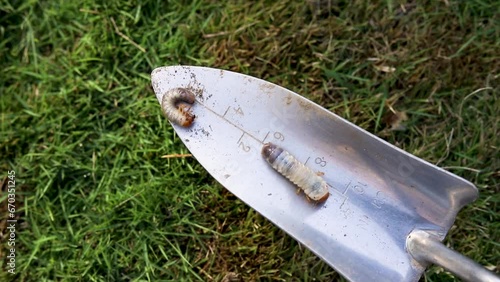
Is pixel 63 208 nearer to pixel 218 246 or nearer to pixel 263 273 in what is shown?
pixel 218 246

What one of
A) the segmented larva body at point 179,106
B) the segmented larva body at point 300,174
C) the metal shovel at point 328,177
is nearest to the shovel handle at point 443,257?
the metal shovel at point 328,177

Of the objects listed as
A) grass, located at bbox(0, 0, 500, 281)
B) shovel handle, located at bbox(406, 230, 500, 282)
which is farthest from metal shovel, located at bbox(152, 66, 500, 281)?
grass, located at bbox(0, 0, 500, 281)

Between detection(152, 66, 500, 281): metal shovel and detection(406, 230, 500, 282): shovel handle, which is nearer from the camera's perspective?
detection(406, 230, 500, 282): shovel handle

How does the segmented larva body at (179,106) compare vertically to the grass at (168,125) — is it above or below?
above

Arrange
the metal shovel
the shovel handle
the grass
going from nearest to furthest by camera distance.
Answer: the shovel handle → the metal shovel → the grass

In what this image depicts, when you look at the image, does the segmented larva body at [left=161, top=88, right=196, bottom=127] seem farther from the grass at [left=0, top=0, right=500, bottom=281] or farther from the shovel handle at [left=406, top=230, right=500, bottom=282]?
the shovel handle at [left=406, top=230, right=500, bottom=282]

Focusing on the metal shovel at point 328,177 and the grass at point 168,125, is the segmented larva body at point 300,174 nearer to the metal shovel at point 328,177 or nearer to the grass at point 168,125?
the metal shovel at point 328,177
